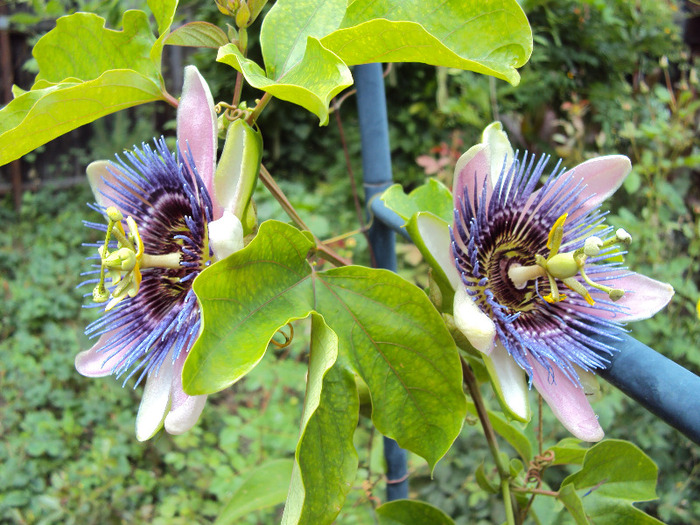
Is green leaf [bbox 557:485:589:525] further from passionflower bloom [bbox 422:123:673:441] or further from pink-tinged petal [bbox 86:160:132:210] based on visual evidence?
pink-tinged petal [bbox 86:160:132:210]

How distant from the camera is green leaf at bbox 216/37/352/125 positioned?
34 cm

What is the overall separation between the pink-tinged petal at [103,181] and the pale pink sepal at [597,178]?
0.38 metres

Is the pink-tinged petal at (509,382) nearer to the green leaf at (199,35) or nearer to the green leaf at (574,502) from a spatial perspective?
the green leaf at (574,502)

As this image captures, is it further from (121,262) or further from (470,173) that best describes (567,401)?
(121,262)

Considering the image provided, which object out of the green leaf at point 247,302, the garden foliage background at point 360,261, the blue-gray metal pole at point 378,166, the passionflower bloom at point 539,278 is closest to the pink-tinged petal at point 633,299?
the passionflower bloom at point 539,278

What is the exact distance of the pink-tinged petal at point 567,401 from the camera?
406mm

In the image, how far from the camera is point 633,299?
0.44 meters

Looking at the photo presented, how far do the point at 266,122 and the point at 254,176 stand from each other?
7.93ft

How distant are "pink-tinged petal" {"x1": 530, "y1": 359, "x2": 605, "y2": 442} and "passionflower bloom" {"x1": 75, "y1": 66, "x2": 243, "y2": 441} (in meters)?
0.24

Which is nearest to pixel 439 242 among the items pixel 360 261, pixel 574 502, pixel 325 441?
pixel 325 441

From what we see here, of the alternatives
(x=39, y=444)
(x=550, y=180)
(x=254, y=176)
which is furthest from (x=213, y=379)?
(x=39, y=444)

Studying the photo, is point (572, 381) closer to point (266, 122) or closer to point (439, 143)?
point (439, 143)

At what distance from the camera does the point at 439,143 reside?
96.2 inches

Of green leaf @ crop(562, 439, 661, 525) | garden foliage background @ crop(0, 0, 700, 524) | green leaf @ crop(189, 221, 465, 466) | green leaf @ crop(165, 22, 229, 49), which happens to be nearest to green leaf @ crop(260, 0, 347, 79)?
green leaf @ crop(165, 22, 229, 49)
